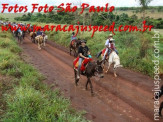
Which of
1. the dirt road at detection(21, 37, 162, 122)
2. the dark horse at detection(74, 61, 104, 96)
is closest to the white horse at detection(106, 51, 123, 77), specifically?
the dirt road at detection(21, 37, 162, 122)

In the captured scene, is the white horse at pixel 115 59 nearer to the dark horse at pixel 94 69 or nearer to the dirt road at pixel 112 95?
the dirt road at pixel 112 95

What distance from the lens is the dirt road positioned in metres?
6.20

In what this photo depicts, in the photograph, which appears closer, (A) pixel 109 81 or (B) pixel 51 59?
(A) pixel 109 81

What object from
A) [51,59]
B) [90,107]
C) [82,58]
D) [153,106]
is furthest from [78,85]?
[51,59]

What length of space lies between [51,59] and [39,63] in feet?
5.10

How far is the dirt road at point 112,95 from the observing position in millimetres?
6199

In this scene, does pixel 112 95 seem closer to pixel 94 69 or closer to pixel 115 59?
pixel 94 69

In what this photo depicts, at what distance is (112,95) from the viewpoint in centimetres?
780

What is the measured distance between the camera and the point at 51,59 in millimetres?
14672

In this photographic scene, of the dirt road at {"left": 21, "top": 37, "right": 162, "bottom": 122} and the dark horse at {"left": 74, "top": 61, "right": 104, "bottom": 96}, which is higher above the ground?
the dark horse at {"left": 74, "top": 61, "right": 104, "bottom": 96}

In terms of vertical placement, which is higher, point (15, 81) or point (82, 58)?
point (82, 58)

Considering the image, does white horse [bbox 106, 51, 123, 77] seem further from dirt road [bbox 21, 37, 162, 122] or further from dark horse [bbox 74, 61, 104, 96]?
dark horse [bbox 74, 61, 104, 96]

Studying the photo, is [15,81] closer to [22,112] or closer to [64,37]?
[22,112]

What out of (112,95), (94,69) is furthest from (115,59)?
(94,69)
